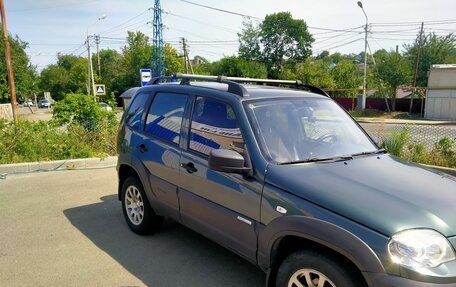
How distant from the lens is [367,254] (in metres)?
2.17

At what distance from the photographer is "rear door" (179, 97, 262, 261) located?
2980 millimetres

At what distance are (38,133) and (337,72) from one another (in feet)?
144

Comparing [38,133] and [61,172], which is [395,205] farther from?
[38,133]

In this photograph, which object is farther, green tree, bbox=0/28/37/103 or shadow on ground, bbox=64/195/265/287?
green tree, bbox=0/28/37/103

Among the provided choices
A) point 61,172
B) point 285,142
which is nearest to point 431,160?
point 285,142

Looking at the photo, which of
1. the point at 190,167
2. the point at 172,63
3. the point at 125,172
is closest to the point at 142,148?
the point at 125,172

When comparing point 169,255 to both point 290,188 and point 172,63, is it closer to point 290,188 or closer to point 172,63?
point 290,188

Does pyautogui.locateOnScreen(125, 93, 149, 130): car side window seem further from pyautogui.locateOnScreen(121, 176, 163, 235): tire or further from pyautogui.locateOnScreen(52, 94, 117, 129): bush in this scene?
pyautogui.locateOnScreen(52, 94, 117, 129): bush

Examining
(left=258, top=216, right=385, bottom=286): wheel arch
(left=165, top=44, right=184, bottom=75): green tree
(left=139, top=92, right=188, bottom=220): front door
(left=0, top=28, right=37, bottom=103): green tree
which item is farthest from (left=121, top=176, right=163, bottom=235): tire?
(left=165, top=44, right=184, bottom=75): green tree

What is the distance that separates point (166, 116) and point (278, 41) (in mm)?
72429

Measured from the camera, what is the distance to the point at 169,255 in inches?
160

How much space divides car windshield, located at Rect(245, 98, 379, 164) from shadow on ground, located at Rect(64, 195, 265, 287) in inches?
53.0

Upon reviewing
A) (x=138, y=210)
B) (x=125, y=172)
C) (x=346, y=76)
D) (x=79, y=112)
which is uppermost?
(x=346, y=76)

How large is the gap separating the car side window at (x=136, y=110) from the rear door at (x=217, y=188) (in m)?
1.14
